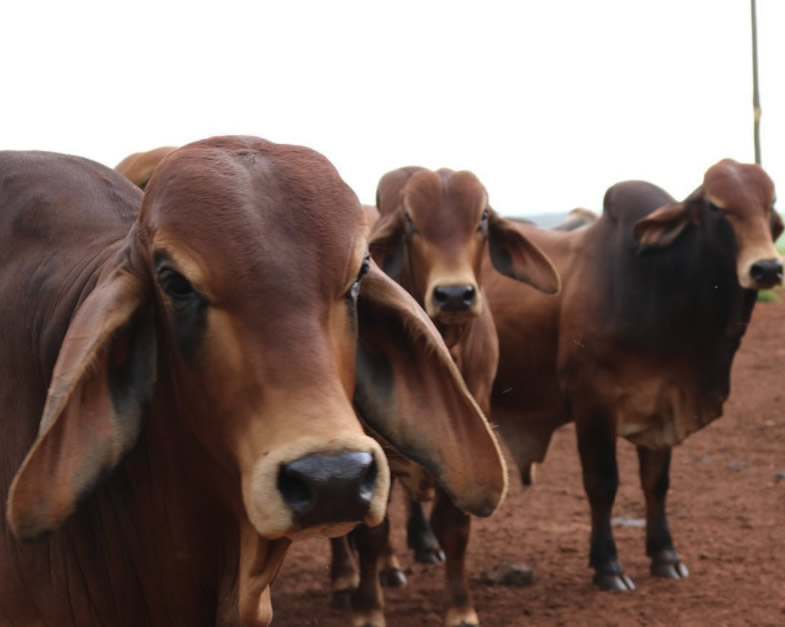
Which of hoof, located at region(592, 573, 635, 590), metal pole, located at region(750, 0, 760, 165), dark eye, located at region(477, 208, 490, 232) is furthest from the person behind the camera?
metal pole, located at region(750, 0, 760, 165)

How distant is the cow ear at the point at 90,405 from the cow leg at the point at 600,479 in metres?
4.16

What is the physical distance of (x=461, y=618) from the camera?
5477 millimetres

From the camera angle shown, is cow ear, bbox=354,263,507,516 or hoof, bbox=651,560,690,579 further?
hoof, bbox=651,560,690,579

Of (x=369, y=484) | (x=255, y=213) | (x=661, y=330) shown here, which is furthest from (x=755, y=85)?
(x=369, y=484)

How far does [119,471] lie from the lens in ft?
9.53

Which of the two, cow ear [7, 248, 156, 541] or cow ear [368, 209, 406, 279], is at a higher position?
cow ear [7, 248, 156, 541]

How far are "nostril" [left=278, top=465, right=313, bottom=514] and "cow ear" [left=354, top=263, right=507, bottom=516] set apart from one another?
1.79 ft

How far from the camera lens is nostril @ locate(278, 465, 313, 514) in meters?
2.24

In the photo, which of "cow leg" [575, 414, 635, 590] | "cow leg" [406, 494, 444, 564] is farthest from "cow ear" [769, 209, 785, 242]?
"cow leg" [406, 494, 444, 564]

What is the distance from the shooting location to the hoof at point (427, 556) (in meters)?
7.03

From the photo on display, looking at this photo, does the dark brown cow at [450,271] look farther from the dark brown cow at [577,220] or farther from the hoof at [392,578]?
the dark brown cow at [577,220]

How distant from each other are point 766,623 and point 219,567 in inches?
129

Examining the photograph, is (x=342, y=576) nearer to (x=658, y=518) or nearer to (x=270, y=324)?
(x=658, y=518)

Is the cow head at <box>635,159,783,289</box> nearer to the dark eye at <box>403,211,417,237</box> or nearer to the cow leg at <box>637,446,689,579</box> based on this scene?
the cow leg at <box>637,446,689,579</box>
